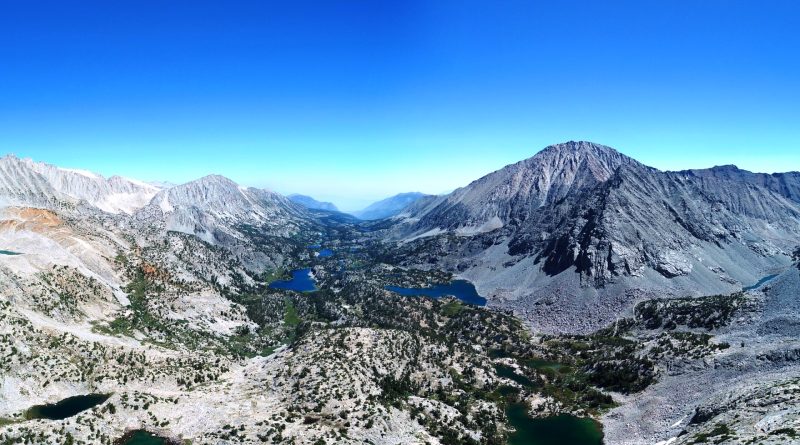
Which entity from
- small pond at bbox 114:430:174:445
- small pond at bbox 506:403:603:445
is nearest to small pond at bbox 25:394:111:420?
small pond at bbox 114:430:174:445

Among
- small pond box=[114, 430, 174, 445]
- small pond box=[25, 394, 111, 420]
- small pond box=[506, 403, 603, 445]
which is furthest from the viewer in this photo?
small pond box=[506, 403, 603, 445]

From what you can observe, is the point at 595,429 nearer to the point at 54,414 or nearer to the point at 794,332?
the point at 794,332

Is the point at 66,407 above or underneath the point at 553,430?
above

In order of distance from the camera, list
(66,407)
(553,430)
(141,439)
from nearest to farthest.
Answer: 1. (141,439)
2. (66,407)
3. (553,430)

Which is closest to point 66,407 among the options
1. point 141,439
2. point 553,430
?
point 141,439

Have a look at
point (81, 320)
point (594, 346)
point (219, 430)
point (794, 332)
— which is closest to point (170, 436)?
point (219, 430)

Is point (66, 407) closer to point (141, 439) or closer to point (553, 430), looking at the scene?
point (141, 439)

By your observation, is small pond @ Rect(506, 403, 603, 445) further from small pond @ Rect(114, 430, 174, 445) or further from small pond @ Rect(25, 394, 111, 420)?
small pond @ Rect(25, 394, 111, 420)
